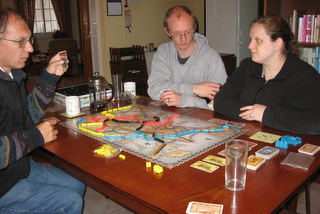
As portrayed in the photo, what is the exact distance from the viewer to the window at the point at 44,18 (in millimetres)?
9070

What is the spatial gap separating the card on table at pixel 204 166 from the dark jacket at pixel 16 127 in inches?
27.6

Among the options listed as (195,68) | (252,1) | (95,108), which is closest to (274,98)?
(195,68)

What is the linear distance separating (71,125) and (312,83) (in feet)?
4.12

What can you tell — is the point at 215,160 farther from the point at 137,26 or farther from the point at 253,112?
the point at 137,26

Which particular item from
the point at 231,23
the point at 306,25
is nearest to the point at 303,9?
the point at 306,25

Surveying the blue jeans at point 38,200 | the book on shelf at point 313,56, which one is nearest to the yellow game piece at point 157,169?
the blue jeans at point 38,200

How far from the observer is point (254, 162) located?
3.71ft

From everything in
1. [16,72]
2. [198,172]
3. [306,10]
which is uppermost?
[306,10]

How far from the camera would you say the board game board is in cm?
125

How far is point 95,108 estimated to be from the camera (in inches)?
75.5

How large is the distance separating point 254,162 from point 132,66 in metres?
2.38

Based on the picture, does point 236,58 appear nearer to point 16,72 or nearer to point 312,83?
point 312,83

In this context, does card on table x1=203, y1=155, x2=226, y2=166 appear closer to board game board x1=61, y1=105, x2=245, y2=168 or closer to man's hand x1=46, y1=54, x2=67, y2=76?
board game board x1=61, y1=105, x2=245, y2=168

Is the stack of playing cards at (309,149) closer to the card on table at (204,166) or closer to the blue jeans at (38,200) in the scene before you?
the card on table at (204,166)
